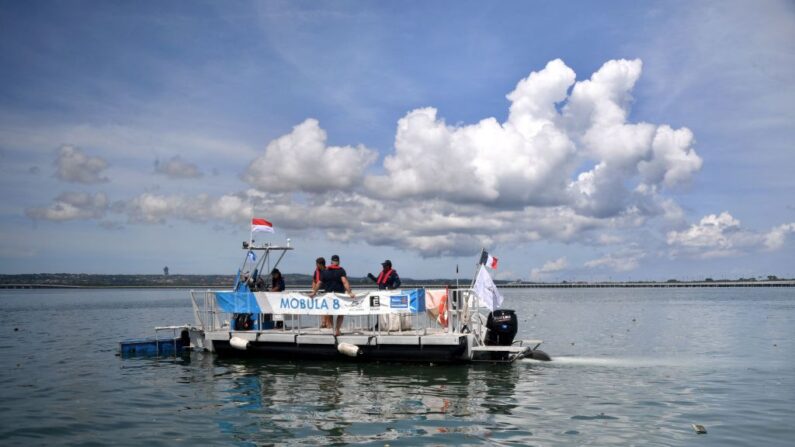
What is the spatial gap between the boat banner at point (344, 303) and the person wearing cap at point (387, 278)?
45cm

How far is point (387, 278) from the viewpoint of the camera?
72.9 ft

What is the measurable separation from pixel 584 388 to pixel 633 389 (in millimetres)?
1317

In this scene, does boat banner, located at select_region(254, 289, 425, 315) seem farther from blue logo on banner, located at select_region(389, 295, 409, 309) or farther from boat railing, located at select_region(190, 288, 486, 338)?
boat railing, located at select_region(190, 288, 486, 338)

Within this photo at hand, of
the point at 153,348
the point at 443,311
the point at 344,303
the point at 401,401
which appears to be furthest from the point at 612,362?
the point at 153,348

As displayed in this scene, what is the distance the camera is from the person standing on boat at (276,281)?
2441 cm

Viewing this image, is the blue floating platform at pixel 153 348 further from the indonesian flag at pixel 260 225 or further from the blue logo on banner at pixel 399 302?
the blue logo on banner at pixel 399 302

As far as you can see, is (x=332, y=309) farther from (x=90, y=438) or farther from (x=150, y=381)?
(x=90, y=438)

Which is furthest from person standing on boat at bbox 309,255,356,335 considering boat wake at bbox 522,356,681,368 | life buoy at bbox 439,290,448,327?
boat wake at bbox 522,356,681,368

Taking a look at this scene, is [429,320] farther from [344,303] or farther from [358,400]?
[358,400]

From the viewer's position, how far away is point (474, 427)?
45.1 feet

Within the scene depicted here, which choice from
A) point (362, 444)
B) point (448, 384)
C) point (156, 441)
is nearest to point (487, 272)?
point (448, 384)

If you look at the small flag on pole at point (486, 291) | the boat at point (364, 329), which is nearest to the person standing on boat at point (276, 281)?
the boat at point (364, 329)

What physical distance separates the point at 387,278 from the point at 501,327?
4.22 m

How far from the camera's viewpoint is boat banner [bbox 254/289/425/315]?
21630 mm
